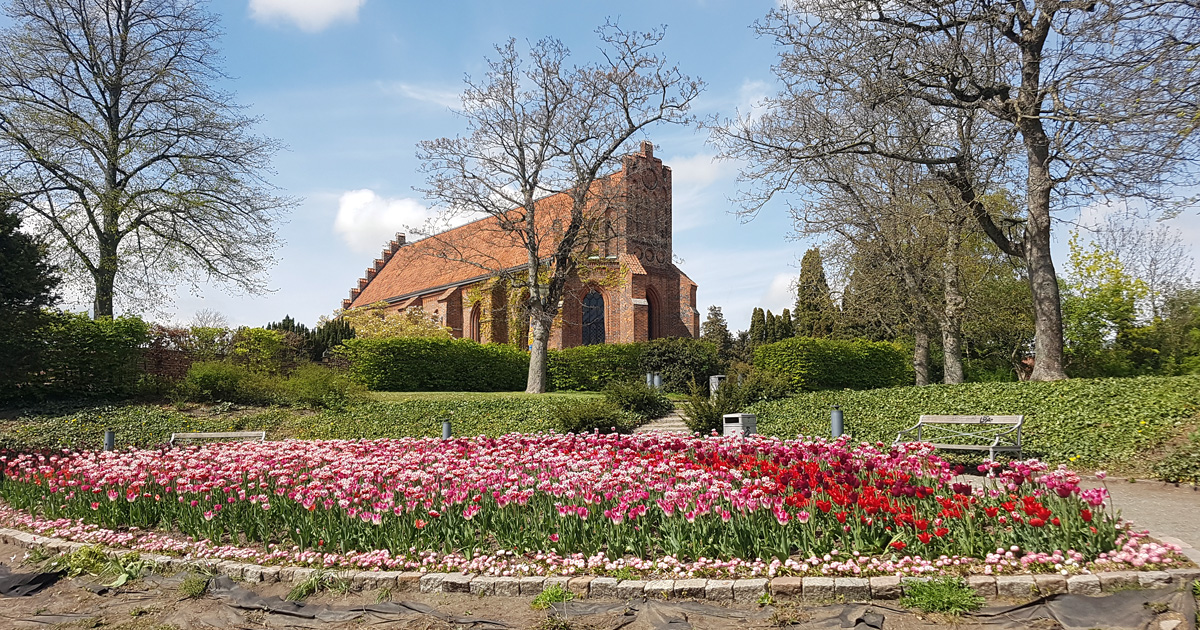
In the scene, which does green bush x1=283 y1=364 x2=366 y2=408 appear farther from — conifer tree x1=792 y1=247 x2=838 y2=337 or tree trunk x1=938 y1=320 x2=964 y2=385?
conifer tree x1=792 y1=247 x2=838 y2=337

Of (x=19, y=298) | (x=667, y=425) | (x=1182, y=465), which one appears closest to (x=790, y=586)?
(x=1182, y=465)

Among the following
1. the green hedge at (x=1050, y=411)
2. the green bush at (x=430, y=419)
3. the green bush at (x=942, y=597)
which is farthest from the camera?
the green bush at (x=430, y=419)

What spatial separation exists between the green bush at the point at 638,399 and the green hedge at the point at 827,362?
3.82 m

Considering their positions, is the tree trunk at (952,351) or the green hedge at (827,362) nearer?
the green hedge at (827,362)

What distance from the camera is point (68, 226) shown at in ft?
75.3

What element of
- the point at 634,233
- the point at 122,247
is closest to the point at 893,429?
the point at 634,233

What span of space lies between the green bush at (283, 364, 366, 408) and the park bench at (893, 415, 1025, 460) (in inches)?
498

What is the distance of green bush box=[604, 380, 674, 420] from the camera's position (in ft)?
54.7

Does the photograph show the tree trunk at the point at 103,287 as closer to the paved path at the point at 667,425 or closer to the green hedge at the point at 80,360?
the green hedge at the point at 80,360

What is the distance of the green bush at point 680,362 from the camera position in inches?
894

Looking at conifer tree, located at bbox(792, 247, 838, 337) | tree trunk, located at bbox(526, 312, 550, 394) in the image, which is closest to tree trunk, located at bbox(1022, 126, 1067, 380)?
conifer tree, located at bbox(792, 247, 838, 337)

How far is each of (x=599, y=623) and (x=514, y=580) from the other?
82 cm

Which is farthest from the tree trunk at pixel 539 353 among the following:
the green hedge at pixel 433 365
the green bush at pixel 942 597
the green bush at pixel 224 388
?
the green bush at pixel 942 597

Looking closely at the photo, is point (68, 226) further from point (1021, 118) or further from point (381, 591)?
point (1021, 118)
